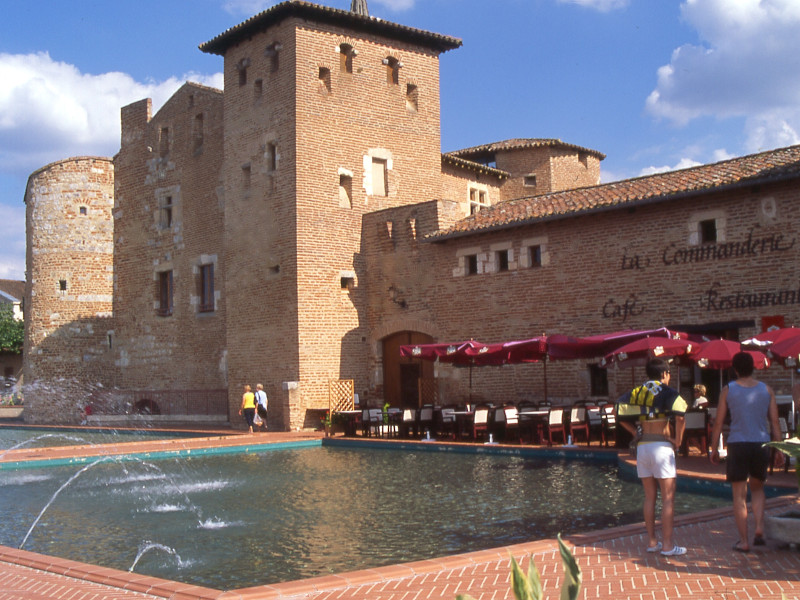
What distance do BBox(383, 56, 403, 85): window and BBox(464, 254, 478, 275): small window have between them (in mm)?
6478

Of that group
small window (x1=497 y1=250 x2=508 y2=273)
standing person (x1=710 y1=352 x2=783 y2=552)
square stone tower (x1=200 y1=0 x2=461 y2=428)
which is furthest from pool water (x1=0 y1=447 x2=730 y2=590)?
square stone tower (x1=200 y1=0 x2=461 y2=428)

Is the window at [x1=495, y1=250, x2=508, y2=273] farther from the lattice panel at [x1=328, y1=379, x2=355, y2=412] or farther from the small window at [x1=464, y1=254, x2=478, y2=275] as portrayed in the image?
the lattice panel at [x1=328, y1=379, x2=355, y2=412]

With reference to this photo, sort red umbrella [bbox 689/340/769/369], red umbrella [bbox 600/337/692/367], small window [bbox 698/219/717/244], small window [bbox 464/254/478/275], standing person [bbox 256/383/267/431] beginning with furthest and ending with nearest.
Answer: standing person [bbox 256/383/267/431], small window [bbox 464/254/478/275], small window [bbox 698/219/717/244], red umbrella [bbox 600/337/692/367], red umbrella [bbox 689/340/769/369]

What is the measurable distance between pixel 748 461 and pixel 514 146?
26.5 meters

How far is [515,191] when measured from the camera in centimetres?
3164

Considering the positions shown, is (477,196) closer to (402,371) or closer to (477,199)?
(477,199)

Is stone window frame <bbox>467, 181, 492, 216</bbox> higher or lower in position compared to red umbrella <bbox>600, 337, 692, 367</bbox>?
higher

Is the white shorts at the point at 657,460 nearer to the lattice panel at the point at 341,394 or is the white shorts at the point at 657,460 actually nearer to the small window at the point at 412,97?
the lattice panel at the point at 341,394

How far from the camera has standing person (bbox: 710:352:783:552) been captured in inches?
273

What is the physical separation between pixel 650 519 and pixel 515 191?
2531 centimetres

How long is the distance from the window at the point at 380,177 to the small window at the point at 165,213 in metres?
8.61

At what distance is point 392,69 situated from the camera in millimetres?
26141

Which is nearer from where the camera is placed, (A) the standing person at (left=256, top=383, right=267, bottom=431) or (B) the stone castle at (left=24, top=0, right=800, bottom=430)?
(B) the stone castle at (left=24, top=0, right=800, bottom=430)

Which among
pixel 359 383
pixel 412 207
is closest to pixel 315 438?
pixel 359 383
